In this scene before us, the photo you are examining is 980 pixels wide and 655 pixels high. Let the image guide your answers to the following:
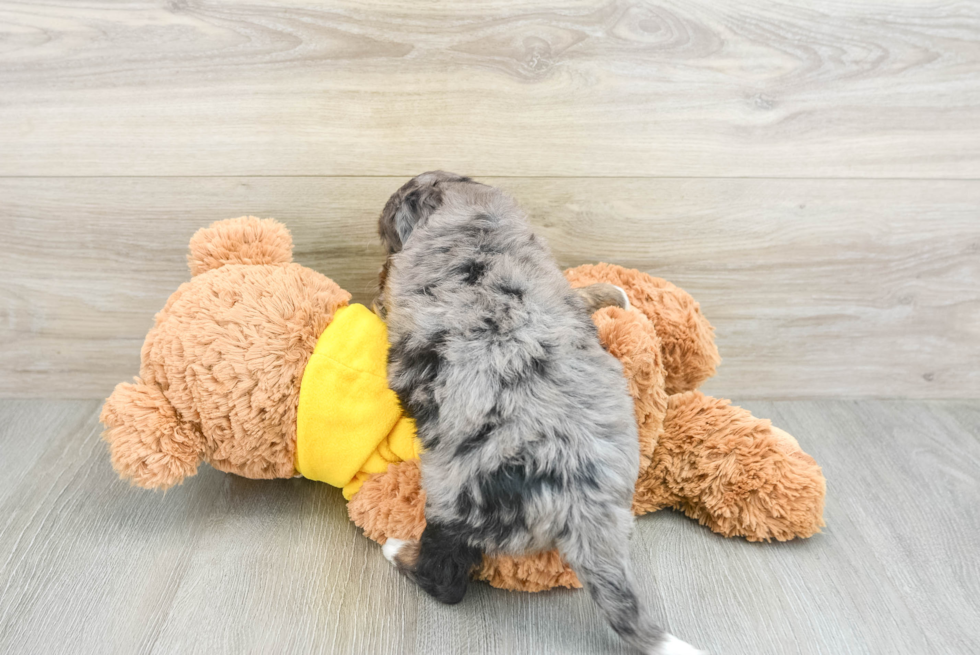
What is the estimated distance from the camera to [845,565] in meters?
1.05

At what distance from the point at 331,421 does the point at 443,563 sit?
26 cm

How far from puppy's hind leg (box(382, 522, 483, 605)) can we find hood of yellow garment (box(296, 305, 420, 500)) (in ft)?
0.48

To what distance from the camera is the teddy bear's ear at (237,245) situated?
1.14 metres

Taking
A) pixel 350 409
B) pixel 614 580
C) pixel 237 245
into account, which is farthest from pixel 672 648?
pixel 237 245

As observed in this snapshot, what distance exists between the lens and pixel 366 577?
1.01 metres

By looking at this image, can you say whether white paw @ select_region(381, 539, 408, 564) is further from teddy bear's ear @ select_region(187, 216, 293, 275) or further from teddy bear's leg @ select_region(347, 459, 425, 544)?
teddy bear's ear @ select_region(187, 216, 293, 275)

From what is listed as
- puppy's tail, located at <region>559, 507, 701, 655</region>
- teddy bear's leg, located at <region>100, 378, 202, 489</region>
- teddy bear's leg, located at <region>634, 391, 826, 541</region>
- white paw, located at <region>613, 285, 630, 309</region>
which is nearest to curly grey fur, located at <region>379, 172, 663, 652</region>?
puppy's tail, located at <region>559, 507, 701, 655</region>

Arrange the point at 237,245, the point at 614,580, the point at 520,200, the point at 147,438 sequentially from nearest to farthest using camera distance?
the point at 614,580 < the point at 147,438 < the point at 237,245 < the point at 520,200

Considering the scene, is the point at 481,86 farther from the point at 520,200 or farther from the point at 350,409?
the point at 350,409

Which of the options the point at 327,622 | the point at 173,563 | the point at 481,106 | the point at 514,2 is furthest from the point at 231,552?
the point at 514,2

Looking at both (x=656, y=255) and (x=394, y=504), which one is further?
(x=656, y=255)

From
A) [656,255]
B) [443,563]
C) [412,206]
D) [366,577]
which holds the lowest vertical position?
[366,577]

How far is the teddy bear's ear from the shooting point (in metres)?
1.14

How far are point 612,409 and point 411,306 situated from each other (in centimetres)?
30
